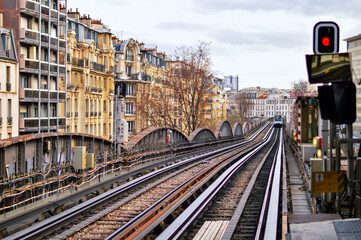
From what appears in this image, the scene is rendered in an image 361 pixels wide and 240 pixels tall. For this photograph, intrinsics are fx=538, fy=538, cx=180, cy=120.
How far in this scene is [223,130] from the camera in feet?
207

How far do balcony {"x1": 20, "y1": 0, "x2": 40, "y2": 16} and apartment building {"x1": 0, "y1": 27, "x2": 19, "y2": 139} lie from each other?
2606 millimetres

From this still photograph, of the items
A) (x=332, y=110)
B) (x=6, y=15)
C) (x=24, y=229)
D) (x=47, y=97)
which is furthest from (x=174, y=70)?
(x=332, y=110)

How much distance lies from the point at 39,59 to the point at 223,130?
26013 mm

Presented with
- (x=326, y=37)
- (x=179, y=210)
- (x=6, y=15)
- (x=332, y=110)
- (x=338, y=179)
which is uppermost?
(x=6, y=15)

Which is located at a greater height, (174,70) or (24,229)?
(174,70)

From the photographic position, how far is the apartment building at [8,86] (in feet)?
124

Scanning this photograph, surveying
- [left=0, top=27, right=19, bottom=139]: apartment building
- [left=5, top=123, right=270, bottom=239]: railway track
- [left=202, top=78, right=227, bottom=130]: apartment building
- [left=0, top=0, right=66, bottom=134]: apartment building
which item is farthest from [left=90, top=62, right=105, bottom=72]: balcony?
[left=5, top=123, right=270, bottom=239]: railway track

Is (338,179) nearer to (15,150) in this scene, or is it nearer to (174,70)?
(15,150)

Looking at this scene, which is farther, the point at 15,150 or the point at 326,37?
the point at 15,150

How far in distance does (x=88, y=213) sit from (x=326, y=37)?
9.20 m

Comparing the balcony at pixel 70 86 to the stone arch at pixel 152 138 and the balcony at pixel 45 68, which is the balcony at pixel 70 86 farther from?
the stone arch at pixel 152 138

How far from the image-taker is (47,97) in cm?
4588

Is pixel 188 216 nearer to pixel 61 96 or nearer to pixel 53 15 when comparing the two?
pixel 53 15

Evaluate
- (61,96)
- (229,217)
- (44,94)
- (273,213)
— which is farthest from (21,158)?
(61,96)
